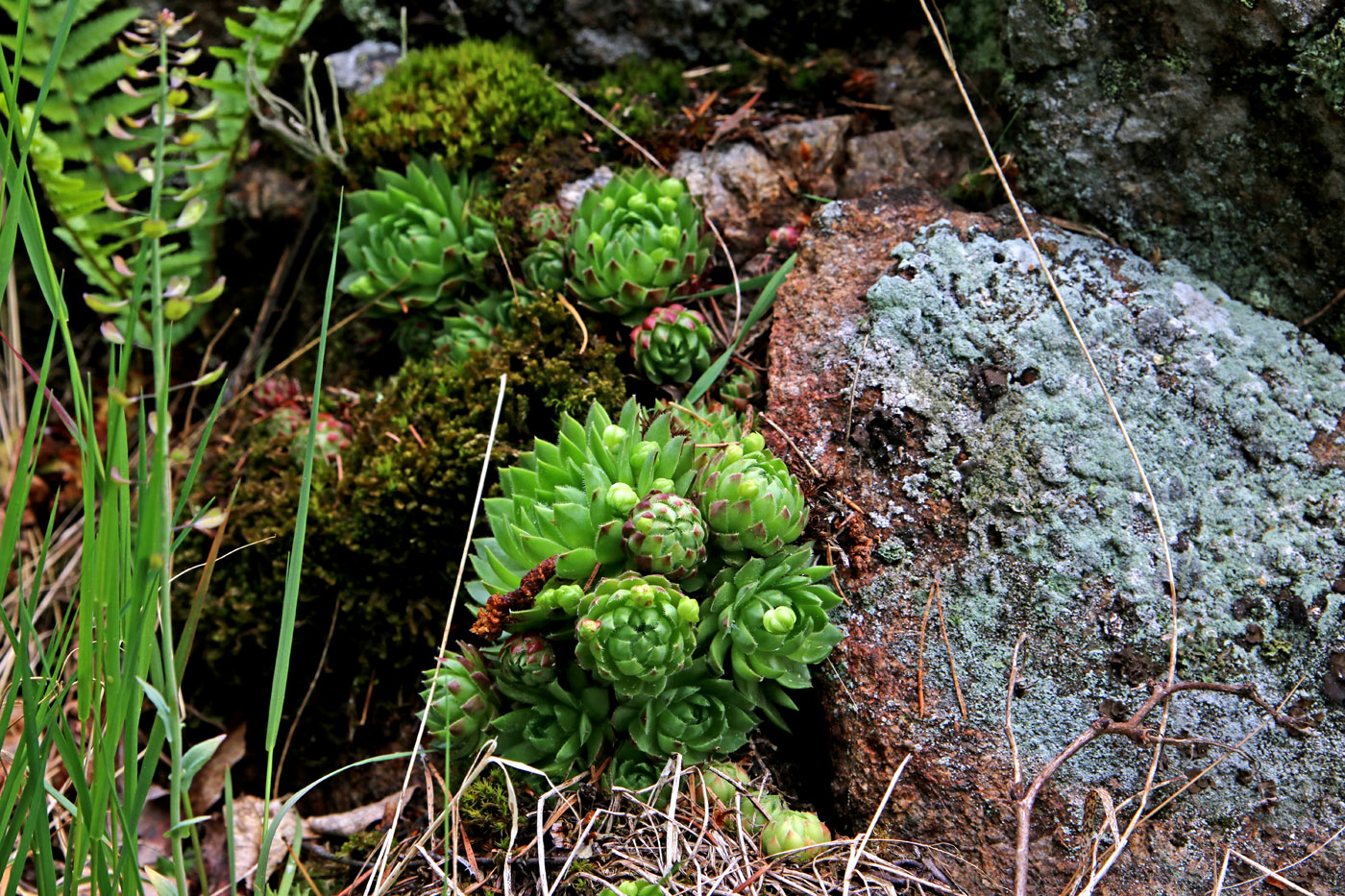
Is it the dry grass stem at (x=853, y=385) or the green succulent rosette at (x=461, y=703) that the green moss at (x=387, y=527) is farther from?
the dry grass stem at (x=853, y=385)

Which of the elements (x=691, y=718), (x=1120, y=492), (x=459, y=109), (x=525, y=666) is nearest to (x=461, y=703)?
(x=525, y=666)

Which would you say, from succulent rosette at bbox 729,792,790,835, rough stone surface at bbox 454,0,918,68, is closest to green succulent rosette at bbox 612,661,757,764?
succulent rosette at bbox 729,792,790,835

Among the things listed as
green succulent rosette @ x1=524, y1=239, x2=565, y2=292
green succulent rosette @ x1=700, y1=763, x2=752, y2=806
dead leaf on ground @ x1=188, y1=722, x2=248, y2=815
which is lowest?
dead leaf on ground @ x1=188, y1=722, x2=248, y2=815

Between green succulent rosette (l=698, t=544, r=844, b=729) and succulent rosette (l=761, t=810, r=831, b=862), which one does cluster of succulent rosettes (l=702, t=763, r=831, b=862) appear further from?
green succulent rosette (l=698, t=544, r=844, b=729)

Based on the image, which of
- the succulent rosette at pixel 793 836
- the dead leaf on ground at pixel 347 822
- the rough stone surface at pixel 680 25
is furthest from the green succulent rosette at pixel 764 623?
the rough stone surface at pixel 680 25

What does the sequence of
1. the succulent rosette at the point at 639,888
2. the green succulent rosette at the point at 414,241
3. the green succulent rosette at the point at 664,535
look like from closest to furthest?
the succulent rosette at the point at 639,888
the green succulent rosette at the point at 664,535
the green succulent rosette at the point at 414,241

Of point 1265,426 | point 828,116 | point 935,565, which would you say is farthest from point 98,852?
point 828,116

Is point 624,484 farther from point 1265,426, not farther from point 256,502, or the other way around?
point 1265,426
